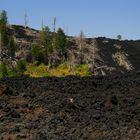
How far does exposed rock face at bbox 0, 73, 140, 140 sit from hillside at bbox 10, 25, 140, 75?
91065 mm

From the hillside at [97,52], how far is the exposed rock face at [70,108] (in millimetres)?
91065

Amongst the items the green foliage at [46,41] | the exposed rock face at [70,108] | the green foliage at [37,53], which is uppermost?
the green foliage at [46,41]

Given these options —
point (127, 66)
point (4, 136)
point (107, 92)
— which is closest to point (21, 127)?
point (4, 136)

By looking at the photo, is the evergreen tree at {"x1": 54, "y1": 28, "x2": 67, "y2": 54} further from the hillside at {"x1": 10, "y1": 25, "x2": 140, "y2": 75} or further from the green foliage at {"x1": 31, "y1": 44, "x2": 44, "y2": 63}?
the hillside at {"x1": 10, "y1": 25, "x2": 140, "y2": 75}

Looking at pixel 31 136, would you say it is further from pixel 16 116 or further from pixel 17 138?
pixel 16 116

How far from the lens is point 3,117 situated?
115 ft

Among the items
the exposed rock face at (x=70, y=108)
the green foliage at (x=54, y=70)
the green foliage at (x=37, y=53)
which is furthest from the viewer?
the green foliage at (x=37, y=53)

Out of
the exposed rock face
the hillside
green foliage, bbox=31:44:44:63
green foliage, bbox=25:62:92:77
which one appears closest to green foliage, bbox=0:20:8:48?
green foliage, bbox=31:44:44:63

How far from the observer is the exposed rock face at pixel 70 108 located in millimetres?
30903

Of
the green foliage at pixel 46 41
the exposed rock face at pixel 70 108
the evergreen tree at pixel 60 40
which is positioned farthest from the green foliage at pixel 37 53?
the exposed rock face at pixel 70 108

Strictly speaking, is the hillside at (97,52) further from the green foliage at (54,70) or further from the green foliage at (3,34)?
the green foliage at (3,34)

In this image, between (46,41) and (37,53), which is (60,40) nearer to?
(46,41)

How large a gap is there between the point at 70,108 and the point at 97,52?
13289cm

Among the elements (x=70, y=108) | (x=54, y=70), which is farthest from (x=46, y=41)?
(x=70, y=108)
